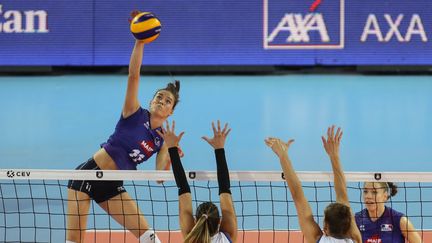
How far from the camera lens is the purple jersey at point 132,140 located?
22.5 ft

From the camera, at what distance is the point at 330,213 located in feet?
17.1

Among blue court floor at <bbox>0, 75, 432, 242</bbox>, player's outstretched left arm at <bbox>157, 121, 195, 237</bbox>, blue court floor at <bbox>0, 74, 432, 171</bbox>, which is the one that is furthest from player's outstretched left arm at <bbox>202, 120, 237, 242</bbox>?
blue court floor at <bbox>0, 74, 432, 171</bbox>

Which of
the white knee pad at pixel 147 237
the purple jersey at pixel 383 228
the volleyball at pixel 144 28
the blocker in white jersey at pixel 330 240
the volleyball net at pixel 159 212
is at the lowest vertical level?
the volleyball net at pixel 159 212

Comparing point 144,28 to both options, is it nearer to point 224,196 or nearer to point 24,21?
point 224,196

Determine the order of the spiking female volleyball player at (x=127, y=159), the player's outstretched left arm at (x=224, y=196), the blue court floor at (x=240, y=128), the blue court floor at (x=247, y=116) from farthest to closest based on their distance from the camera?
1. the blue court floor at (x=247, y=116)
2. the blue court floor at (x=240, y=128)
3. the spiking female volleyball player at (x=127, y=159)
4. the player's outstretched left arm at (x=224, y=196)

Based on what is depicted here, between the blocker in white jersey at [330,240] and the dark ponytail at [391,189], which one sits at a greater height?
the dark ponytail at [391,189]

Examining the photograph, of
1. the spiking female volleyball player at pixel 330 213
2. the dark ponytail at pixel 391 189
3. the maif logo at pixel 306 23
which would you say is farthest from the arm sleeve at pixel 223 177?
the maif logo at pixel 306 23

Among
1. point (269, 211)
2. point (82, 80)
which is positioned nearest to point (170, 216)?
point (269, 211)

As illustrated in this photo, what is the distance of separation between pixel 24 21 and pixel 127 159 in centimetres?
1458

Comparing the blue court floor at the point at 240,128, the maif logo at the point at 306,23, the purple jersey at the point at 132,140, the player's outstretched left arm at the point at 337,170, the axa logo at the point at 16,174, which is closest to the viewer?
the player's outstretched left arm at the point at 337,170

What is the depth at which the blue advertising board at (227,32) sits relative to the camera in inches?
805

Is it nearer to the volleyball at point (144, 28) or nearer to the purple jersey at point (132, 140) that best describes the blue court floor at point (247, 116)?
the purple jersey at point (132, 140)

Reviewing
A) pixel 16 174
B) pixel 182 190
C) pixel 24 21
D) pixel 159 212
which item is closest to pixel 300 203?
pixel 182 190

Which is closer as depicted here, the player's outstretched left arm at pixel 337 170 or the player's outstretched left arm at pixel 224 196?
the player's outstretched left arm at pixel 224 196
